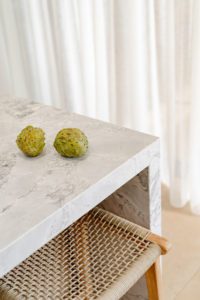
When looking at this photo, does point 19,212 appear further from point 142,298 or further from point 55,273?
point 142,298

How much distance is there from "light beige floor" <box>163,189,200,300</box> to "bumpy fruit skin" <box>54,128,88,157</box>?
838mm

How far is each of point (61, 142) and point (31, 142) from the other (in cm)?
7

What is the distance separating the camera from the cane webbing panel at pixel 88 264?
105 cm

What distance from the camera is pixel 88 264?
1127mm

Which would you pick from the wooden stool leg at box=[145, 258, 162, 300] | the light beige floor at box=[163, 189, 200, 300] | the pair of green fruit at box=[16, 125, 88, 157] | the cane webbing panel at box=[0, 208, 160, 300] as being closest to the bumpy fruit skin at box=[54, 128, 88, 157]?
the pair of green fruit at box=[16, 125, 88, 157]

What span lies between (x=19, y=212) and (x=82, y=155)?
0.23m

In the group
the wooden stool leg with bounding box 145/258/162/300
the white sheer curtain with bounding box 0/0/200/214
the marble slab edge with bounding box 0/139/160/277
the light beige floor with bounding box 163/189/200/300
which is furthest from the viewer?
the white sheer curtain with bounding box 0/0/200/214

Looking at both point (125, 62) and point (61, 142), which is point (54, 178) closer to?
point (61, 142)

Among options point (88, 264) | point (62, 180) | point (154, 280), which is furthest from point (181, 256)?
A: point (62, 180)

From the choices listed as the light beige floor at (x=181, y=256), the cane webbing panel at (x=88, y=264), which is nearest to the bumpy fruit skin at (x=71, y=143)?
the cane webbing panel at (x=88, y=264)

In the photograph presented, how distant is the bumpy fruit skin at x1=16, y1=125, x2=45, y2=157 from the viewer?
3.60ft

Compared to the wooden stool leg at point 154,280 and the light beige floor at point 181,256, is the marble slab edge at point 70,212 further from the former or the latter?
the light beige floor at point 181,256

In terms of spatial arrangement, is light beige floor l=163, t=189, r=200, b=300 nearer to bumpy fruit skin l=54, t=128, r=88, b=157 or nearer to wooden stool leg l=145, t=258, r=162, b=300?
wooden stool leg l=145, t=258, r=162, b=300

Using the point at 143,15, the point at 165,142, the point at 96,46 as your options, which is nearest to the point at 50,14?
the point at 96,46
